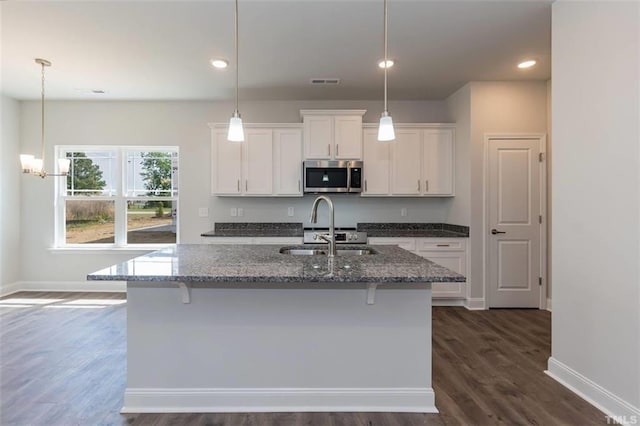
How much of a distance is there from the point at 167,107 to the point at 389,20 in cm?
342

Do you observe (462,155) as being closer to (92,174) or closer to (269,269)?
(269,269)

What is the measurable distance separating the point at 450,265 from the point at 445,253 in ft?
0.52

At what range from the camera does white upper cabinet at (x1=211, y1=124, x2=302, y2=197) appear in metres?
4.30

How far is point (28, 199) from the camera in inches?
185

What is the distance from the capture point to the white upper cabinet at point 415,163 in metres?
4.33

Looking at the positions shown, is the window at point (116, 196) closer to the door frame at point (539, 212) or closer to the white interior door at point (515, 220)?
the door frame at point (539, 212)

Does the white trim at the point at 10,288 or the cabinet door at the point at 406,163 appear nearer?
the cabinet door at the point at 406,163

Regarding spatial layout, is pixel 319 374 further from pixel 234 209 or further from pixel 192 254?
pixel 234 209

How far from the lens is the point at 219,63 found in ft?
11.0

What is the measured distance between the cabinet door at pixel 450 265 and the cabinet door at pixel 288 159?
1821 millimetres

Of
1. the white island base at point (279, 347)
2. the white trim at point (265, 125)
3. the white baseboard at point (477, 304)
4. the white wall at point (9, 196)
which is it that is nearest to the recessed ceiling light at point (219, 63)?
the white trim at point (265, 125)

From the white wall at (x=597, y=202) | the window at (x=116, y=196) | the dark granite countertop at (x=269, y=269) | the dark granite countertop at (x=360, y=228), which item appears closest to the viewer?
the dark granite countertop at (x=269, y=269)

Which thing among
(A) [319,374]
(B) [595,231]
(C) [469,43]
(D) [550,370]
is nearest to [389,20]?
(C) [469,43]

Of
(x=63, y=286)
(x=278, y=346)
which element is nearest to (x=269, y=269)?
(x=278, y=346)
